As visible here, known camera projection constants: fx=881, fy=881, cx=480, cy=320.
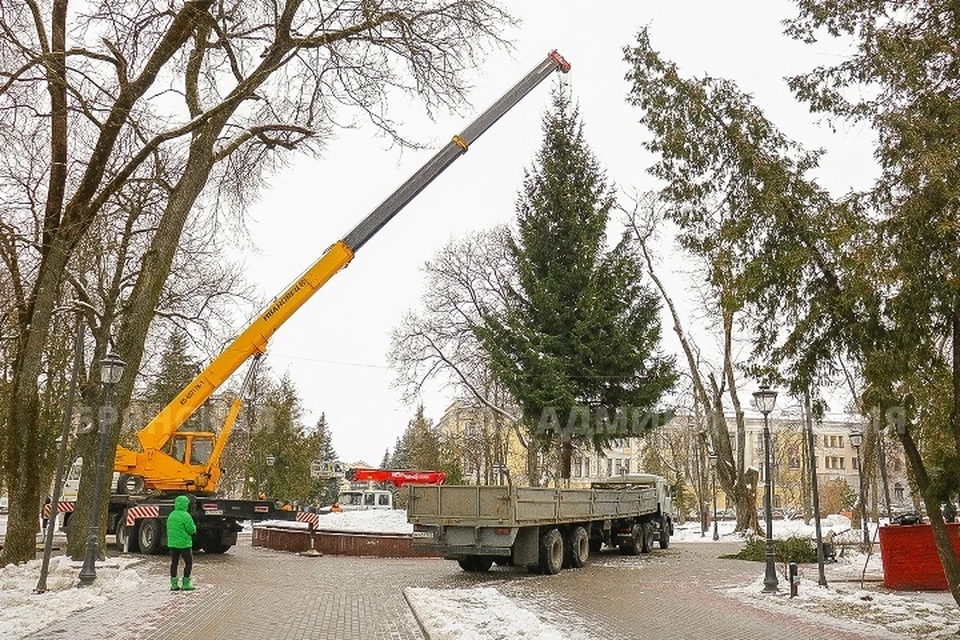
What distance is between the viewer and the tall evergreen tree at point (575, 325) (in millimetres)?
→ 30906

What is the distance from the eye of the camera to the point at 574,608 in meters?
13.5

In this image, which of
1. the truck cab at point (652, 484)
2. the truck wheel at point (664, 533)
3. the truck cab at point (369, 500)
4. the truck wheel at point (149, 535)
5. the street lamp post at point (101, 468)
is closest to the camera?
the street lamp post at point (101, 468)

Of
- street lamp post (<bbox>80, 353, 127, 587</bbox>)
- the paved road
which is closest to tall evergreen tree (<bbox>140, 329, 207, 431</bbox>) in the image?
the paved road

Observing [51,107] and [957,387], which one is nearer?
[957,387]

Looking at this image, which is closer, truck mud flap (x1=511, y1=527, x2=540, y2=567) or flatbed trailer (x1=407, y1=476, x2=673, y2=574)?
flatbed trailer (x1=407, y1=476, x2=673, y2=574)

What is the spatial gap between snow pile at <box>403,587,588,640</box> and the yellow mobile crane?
302 inches

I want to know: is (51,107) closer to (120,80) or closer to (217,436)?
(120,80)

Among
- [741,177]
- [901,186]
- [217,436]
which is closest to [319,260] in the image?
[217,436]

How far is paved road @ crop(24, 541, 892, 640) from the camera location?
11.1 m

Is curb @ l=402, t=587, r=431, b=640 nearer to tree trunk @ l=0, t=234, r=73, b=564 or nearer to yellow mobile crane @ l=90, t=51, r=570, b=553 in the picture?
yellow mobile crane @ l=90, t=51, r=570, b=553

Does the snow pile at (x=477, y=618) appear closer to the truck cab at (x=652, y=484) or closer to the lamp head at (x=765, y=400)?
the lamp head at (x=765, y=400)

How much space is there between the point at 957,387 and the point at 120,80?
553 inches

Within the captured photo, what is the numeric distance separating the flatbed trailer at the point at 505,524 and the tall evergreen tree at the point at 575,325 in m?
8.75

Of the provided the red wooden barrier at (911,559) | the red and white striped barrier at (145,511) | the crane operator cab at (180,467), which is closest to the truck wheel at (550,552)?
the red wooden barrier at (911,559)
